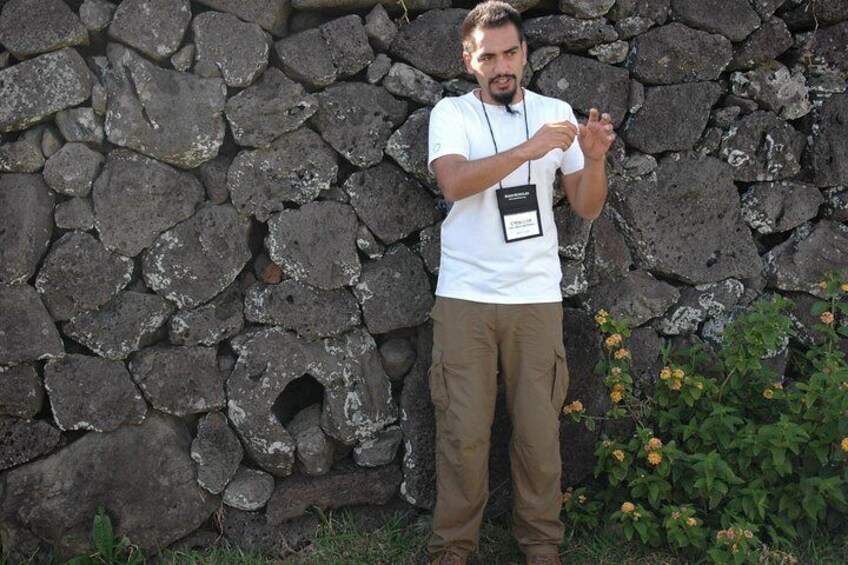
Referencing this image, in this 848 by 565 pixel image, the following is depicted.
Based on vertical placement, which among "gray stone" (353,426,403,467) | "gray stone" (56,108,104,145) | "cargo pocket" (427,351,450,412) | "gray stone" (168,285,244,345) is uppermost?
Answer: "gray stone" (56,108,104,145)

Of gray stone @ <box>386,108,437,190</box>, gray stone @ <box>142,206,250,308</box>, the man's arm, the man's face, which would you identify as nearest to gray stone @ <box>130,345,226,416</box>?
gray stone @ <box>142,206,250,308</box>

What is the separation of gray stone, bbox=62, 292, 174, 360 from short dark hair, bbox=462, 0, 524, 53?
5.07ft

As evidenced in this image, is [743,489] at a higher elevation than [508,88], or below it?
below

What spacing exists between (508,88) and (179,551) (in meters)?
2.23

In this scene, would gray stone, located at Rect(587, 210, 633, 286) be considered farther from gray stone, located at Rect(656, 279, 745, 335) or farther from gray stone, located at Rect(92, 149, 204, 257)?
gray stone, located at Rect(92, 149, 204, 257)

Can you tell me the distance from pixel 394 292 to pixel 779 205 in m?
1.72

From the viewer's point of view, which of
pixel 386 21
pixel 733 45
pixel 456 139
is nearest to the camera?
pixel 456 139

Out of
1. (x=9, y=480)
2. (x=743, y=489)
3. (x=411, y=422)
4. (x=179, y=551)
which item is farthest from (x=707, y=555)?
(x=9, y=480)

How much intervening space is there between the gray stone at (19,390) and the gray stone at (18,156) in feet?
2.46

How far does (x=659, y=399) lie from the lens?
12.7ft

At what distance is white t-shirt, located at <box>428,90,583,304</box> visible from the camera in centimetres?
353

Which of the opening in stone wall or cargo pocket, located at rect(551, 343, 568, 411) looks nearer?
cargo pocket, located at rect(551, 343, 568, 411)

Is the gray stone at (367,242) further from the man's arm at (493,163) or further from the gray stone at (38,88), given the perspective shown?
the gray stone at (38,88)

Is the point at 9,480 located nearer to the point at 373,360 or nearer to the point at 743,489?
the point at 373,360
